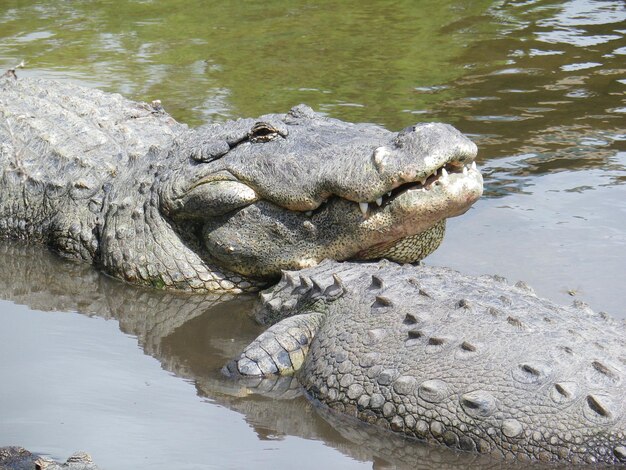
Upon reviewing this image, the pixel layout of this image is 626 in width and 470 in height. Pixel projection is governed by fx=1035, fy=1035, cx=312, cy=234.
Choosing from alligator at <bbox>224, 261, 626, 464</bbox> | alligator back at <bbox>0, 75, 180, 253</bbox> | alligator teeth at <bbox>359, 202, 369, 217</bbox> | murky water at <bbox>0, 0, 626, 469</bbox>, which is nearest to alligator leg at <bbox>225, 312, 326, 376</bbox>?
alligator at <bbox>224, 261, 626, 464</bbox>

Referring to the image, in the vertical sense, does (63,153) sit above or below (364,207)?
below

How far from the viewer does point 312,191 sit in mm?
5449

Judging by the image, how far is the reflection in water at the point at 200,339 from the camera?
4.15 m

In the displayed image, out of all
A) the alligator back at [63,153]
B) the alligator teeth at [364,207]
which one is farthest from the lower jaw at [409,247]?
the alligator back at [63,153]

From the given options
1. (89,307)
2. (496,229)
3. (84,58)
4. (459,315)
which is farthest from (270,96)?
(459,315)

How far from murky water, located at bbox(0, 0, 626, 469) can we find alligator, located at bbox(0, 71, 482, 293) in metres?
0.24

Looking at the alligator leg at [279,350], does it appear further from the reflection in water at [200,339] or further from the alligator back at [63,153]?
the alligator back at [63,153]

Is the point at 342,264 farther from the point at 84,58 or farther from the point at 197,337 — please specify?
the point at 84,58

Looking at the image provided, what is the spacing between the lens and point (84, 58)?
11.1 meters

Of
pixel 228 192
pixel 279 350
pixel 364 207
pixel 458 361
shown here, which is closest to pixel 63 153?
pixel 228 192

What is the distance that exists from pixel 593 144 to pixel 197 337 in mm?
4020

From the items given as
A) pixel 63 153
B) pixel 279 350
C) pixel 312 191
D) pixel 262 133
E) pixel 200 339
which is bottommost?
pixel 200 339

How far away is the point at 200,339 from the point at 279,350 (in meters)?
0.69

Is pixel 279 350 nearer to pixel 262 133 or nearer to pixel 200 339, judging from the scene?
pixel 200 339
